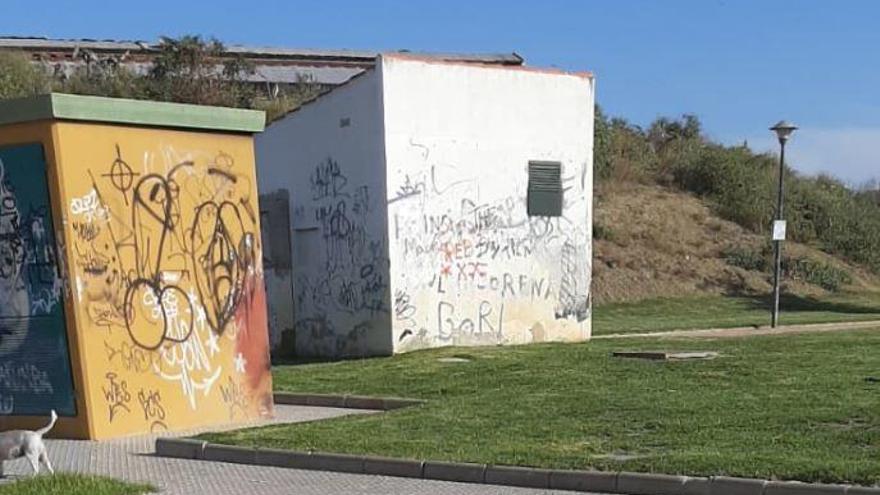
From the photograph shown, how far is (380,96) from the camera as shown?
1941 cm

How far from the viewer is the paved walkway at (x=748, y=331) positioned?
22.7m

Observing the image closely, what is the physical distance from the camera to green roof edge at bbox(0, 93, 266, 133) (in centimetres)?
1189

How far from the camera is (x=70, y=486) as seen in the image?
29.5 ft

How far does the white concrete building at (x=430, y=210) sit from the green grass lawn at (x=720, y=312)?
14.1ft

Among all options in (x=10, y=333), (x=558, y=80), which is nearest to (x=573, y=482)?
(x=10, y=333)

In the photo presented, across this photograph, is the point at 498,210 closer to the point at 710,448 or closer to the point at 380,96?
the point at 380,96

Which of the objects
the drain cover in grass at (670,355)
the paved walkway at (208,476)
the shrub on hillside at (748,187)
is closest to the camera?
the paved walkway at (208,476)

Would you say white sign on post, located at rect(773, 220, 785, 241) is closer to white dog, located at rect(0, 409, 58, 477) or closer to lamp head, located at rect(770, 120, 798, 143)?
lamp head, located at rect(770, 120, 798, 143)

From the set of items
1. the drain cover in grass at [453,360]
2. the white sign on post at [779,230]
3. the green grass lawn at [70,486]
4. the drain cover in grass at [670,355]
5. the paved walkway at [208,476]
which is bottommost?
the drain cover in grass at [453,360]

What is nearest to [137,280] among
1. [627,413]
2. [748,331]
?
[627,413]

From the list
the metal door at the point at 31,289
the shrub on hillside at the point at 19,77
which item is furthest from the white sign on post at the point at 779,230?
the shrub on hillside at the point at 19,77

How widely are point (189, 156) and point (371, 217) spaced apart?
6.88 meters

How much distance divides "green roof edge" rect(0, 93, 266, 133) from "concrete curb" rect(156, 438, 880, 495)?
352 cm

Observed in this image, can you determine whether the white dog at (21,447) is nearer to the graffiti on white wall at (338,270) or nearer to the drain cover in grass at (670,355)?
the drain cover in grass at (670,355)
